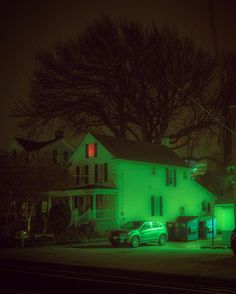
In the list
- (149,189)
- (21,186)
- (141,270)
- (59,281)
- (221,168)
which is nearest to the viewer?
(59,281)

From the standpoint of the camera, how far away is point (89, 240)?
32.2 m

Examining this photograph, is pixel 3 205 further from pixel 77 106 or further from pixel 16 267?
pixel 77 106

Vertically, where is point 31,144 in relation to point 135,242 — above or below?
above

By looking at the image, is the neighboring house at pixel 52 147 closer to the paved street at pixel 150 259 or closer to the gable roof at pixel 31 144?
the gable roof at pixel 31 144

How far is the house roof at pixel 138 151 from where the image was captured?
3891cm

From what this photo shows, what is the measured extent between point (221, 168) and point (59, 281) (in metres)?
45.5

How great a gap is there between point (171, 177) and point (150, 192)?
3490 millimetres

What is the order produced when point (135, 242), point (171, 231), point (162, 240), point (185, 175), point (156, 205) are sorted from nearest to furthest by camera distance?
point (135, 242)
point (162, 240)
point (171, 231)
point (156, 205)
point (185, 175)

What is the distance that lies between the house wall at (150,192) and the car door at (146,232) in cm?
734

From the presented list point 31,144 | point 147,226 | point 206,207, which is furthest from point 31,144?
point 147,226

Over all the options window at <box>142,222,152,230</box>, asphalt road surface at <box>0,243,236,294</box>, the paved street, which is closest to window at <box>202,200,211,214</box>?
window at <box>142,222,152,230</box>

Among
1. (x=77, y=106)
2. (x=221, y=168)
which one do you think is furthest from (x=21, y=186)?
(x=221, y=168)

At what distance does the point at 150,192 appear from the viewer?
130ft

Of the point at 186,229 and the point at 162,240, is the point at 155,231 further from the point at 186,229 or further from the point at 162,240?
the point at 186,229
